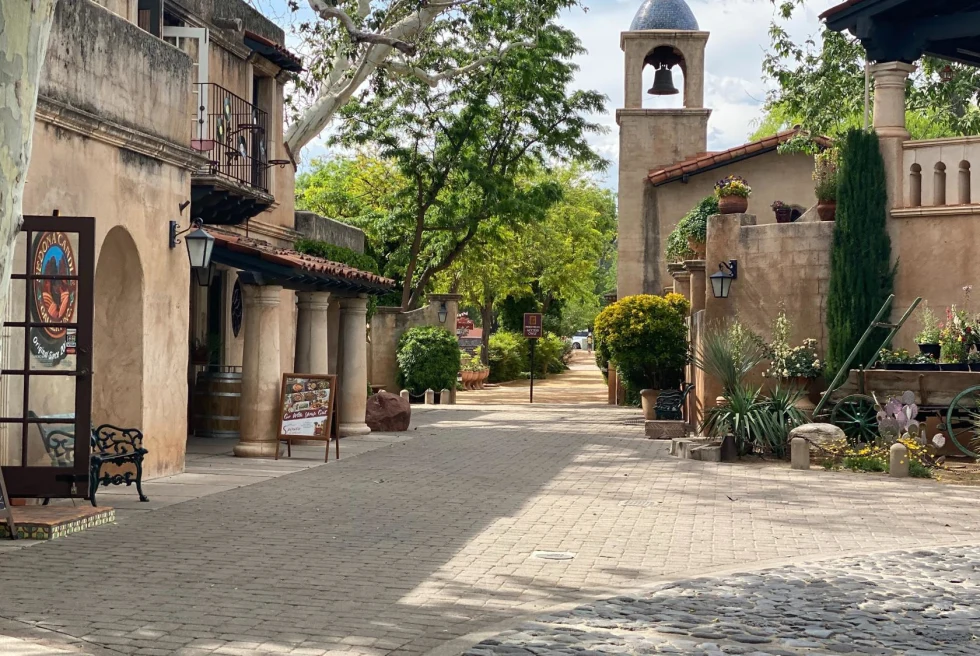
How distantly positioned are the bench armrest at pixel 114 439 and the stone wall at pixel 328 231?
419 inches

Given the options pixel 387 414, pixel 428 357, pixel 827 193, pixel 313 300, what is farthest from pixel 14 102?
pixel 428 357

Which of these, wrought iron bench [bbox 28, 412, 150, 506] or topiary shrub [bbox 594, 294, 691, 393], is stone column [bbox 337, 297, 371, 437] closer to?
topiary shrub [bbox 594, 294, 691, 393]

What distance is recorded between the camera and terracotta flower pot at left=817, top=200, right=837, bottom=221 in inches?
764

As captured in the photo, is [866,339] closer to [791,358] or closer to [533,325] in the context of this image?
[791,358]

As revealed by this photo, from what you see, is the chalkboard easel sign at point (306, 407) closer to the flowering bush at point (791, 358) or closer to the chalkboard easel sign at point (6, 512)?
the flowering bush at point (791, 358)

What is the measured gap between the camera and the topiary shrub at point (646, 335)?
81.6 feet

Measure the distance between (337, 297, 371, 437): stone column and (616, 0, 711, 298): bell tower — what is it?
14297 millimetres

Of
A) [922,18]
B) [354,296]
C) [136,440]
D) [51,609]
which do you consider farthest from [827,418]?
[51,609]

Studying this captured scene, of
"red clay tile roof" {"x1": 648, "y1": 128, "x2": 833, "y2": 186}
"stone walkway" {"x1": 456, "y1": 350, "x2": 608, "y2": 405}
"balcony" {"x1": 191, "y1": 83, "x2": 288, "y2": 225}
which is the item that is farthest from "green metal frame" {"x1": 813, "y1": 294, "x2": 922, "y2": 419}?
"stone walkway" {"x1": 456, "y1": 350, "x2": 608, "y2": 405}

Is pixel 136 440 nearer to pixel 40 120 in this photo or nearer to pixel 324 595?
pixel 40 120

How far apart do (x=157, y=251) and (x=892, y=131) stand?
36.2ft

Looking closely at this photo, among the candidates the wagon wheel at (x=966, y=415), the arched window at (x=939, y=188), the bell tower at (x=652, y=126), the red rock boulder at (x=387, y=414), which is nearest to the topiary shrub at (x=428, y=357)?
the bell tower at (x=652, y=126)

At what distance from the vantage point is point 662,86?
111 ft

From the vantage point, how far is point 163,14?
18297 mm
